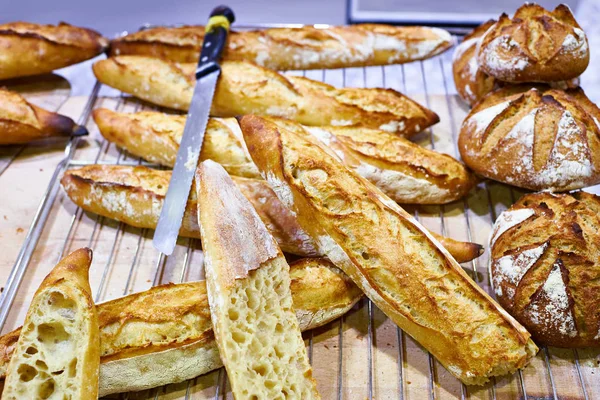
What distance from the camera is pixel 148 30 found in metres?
2.56

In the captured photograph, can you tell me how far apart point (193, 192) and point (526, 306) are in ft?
3.17

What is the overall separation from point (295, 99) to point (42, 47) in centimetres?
107

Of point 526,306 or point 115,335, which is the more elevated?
point 526,306

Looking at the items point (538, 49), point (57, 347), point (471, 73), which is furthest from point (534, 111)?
point (57, 347)

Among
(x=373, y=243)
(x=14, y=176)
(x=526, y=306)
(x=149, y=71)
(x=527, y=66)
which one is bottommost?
(x=526, y=306)

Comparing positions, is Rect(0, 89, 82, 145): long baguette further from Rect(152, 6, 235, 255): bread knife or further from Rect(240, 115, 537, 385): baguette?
Rect(240, 115, 537, 385): baguette

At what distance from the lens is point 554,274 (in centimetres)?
152

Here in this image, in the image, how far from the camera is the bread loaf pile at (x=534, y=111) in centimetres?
178

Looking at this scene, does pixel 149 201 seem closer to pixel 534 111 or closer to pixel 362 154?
pixel 362 154

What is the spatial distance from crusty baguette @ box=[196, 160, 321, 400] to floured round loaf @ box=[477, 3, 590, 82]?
3.26 feet

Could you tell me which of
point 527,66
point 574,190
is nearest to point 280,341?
point 574,190

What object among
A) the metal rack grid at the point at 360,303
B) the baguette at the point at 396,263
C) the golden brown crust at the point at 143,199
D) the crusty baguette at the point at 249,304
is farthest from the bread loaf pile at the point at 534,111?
the crusty baguette at the point at 249,304

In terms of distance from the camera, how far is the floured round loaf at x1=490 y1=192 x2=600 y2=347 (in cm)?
151

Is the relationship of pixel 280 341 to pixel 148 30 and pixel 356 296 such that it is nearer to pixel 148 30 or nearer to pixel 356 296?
pixel 356 296
